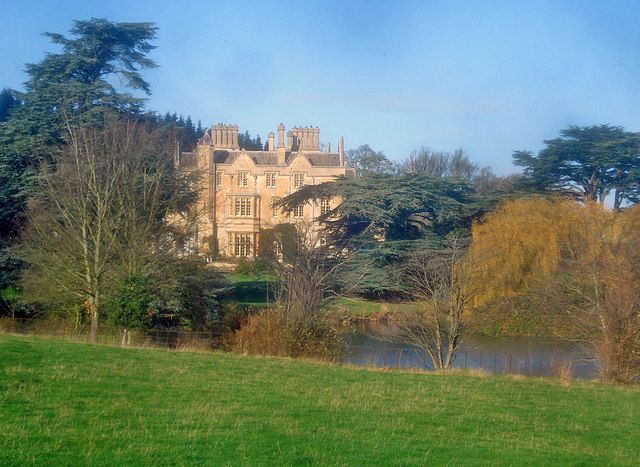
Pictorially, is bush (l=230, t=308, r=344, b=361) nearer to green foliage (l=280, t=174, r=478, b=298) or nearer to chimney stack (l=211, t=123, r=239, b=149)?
green foliage (l=280, t=174, r=478, b=298)

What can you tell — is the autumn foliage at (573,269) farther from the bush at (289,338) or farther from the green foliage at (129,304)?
the green foliage at (129,304)

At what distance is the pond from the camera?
22.2 meters

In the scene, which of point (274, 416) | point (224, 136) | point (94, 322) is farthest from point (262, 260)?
point (224, 136)

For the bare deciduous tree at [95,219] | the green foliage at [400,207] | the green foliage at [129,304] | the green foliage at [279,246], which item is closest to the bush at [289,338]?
the green foliage at [129,304]

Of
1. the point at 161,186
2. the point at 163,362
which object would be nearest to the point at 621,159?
the point at 161,186

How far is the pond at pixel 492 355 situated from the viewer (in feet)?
72.7

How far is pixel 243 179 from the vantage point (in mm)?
61781

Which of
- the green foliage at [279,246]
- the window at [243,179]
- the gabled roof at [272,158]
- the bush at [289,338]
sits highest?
the gabled roof at [272,158]

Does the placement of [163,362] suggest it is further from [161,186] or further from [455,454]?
[161,186]

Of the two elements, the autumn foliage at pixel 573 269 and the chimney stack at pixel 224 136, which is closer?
the autumn foliage at pixel 573 269

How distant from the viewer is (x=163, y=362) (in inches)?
577

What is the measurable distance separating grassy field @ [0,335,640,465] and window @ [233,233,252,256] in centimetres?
4087

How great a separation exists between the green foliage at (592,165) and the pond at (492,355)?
45.5 feet

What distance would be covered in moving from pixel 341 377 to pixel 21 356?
5.84 m
